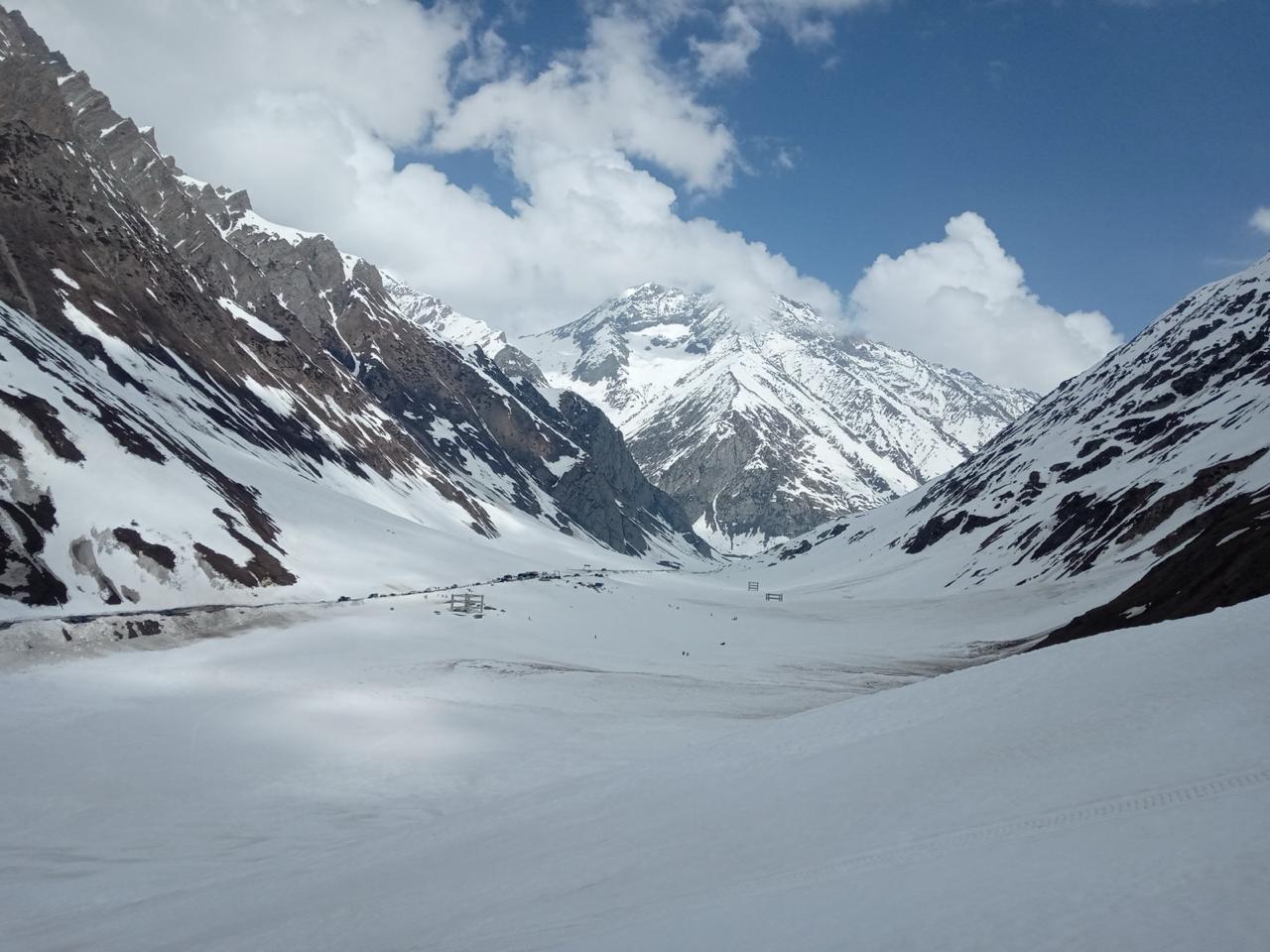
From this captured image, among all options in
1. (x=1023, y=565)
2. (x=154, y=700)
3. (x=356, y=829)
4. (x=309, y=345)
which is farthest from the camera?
(x=309, y=345)

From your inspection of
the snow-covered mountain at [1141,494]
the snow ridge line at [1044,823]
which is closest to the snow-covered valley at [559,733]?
the snow ridge line at [1044,823]

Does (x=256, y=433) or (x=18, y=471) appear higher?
(x=256, y=433)

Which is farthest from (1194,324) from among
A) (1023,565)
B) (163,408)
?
(163,408)

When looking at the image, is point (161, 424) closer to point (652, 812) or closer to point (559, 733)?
point (559, 733)

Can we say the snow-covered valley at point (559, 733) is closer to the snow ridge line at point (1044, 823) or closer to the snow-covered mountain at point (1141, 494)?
the snow ridge line at point (1044, 823)

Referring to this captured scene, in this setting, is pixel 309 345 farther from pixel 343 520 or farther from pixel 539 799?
pixel 539 799
